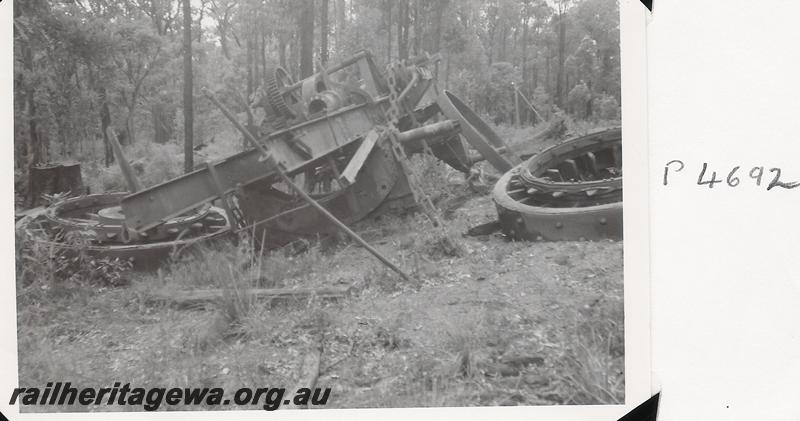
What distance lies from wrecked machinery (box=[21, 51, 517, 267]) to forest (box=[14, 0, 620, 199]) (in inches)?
10.2

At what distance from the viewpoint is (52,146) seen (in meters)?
2.87

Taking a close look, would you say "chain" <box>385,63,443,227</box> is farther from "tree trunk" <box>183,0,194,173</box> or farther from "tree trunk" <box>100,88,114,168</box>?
"tree trunk" <box>100,88,114,168</box>

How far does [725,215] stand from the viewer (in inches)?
102

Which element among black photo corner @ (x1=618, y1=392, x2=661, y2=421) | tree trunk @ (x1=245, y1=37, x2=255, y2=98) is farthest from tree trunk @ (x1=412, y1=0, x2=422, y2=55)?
black photo corner @ (x1=618, y1=392, x2=661, y2=421)

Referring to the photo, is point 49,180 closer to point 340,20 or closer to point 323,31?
point 323,31

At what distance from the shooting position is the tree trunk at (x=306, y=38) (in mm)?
3062

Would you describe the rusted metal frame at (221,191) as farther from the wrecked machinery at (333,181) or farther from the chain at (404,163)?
the chain at (404,163)

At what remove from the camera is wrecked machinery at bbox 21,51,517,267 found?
3225 millimetres

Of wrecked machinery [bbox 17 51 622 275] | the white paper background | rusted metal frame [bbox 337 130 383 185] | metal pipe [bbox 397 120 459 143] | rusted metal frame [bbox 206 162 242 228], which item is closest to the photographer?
the white paper background

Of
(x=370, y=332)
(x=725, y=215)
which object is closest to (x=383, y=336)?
(x=370, y=332)

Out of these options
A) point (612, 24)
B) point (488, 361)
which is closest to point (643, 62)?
point (612, 24)

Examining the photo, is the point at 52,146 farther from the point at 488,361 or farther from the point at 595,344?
the point at 595,344

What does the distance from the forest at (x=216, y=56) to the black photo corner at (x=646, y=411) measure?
1661mm

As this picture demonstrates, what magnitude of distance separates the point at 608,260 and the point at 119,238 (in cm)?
335
